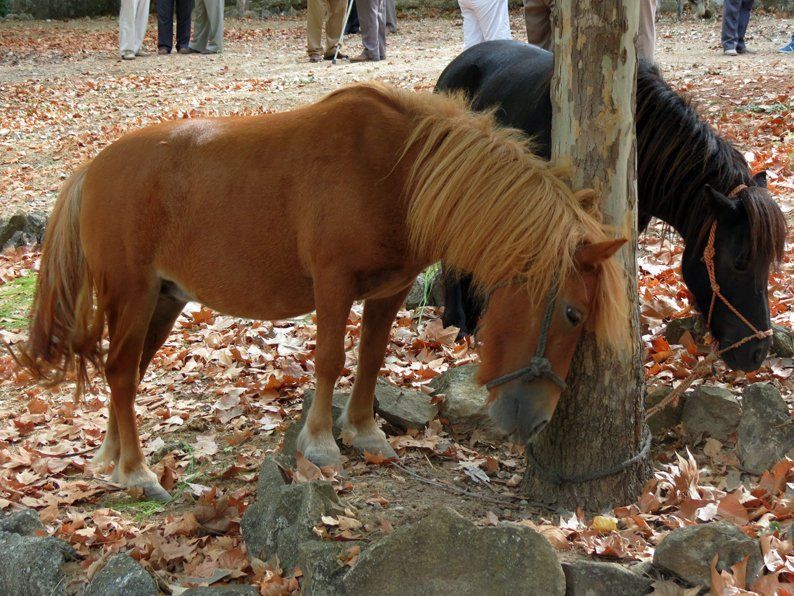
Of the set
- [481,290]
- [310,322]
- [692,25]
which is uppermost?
[692,25]

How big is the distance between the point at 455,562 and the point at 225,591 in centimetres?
101

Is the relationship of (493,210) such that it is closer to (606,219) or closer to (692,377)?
(606,219)

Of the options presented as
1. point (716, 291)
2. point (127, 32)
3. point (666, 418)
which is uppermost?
point (127, 32)

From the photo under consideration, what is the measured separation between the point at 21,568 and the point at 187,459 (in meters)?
1.27

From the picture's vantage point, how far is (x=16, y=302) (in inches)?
316

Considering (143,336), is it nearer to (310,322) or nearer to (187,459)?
(187,459)

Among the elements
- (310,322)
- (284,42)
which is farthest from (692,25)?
(310,322)

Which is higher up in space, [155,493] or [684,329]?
[684,329]

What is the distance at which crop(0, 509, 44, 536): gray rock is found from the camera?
14.5 ft

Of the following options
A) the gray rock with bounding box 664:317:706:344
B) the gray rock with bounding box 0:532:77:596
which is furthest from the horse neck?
the gray rock with bounding box 0:532:77:596

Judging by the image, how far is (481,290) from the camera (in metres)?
3.88

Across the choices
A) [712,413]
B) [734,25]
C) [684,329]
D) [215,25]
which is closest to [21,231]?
[684,329]

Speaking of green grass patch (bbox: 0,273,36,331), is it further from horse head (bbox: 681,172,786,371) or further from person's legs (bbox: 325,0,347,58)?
person's legs (bbox: 325,0,347,58)

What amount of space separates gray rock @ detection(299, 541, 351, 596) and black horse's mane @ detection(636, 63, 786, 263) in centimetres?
277
